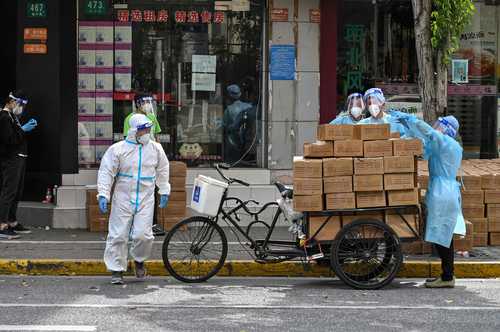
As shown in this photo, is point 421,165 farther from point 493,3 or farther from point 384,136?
point 493,3

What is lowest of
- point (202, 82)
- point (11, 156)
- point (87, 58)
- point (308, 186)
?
point (308, 186)

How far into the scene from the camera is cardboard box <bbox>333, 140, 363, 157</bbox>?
29.5 ft

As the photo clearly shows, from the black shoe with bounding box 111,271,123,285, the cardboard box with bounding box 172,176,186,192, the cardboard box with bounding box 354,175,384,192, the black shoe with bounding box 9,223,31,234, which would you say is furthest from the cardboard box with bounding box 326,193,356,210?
A: the black shoe with bounding box 9,223,31,234

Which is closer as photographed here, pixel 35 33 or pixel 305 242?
pixel 305 242

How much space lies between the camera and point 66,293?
8.77 metres

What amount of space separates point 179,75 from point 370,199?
5.18 metres

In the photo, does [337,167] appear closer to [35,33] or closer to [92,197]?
[92,197]

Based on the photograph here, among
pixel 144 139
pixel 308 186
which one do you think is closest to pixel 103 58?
pixel 144 139

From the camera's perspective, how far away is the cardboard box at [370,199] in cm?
903

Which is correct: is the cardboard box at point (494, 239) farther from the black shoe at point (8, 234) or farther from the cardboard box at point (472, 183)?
the black shoe at point (8, 234)

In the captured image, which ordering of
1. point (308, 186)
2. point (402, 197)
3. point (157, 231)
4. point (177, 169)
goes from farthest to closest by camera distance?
point (177, 169)
point (157, 231)
point (402, 197)
point (308, 186)

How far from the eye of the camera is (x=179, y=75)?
1338 centimetres

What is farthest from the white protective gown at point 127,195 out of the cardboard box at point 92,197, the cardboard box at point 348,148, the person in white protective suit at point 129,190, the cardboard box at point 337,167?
the cardboard box at point 92,197

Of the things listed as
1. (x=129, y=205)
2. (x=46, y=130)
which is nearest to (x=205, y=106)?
(x=46, y=130)
